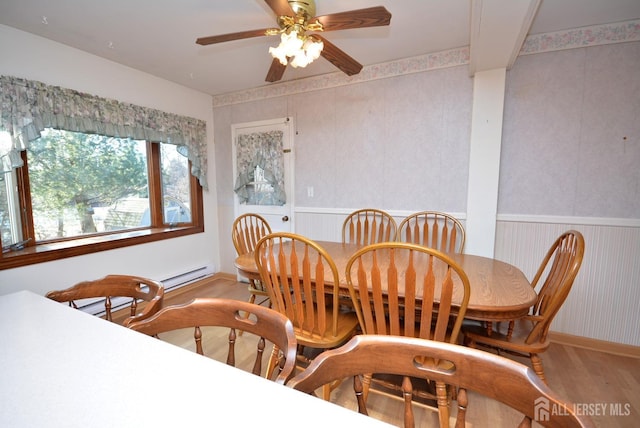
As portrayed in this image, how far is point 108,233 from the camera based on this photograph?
2.68 m

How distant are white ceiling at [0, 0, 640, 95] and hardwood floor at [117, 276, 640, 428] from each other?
81.8 inches

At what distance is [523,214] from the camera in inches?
89.7

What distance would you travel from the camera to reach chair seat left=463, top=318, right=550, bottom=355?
1.30 metres

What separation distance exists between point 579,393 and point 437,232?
1.25 metres

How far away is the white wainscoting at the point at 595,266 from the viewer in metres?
2.03

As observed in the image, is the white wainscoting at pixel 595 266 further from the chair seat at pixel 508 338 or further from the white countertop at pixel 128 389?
the white countertop at pixel 128 389

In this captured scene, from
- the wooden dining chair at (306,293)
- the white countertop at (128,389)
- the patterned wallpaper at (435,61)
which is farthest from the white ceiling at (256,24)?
the white countertop at (128,389)

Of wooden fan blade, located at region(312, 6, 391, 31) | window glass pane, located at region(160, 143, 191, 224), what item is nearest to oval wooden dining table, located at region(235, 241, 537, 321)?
wooden fan blade, located at region(312, 6, 391, 31)

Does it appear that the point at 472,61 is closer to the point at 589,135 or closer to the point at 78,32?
the point at 589,135

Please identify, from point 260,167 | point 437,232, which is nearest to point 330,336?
point 437,232

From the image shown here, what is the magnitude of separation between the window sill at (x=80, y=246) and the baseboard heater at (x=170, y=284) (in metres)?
0.45

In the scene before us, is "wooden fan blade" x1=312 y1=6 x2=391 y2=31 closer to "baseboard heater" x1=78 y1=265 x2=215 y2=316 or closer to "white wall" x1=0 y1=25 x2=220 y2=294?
"white wall" x1=0 y1=25 x2=220 y2=294

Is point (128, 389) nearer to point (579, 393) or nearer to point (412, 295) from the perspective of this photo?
point (412, 295)

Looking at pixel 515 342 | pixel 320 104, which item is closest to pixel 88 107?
pixel 320 104
